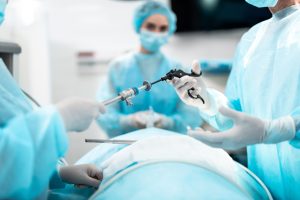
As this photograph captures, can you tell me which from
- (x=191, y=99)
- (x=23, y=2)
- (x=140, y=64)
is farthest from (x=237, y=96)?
(x=23, y=2)

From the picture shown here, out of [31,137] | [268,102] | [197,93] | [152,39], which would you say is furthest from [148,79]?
Result: [31,137]

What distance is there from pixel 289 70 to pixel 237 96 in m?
0.33

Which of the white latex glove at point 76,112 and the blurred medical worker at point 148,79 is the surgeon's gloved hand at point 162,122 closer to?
the blurred medical worker at point 148,79

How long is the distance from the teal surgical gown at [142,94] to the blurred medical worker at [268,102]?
769 mm

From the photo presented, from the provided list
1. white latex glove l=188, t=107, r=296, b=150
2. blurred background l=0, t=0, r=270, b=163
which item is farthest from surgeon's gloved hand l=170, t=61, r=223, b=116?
blurred background l=0, t=0, r=270, b=163

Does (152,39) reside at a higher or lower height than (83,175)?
higher

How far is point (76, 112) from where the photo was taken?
30.1 inches

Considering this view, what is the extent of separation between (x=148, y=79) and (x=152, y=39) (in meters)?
0.24

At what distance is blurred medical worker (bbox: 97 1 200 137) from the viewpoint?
188 centimetres

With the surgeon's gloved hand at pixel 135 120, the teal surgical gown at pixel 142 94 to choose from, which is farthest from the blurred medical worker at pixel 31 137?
the teal surgical gown at pixel 142 94

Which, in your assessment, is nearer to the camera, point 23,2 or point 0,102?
point 0,102

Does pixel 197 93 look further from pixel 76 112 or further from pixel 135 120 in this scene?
pixel 135 120

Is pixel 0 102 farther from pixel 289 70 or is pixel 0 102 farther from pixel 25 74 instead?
pixel 25 74

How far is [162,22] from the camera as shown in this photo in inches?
79.5
